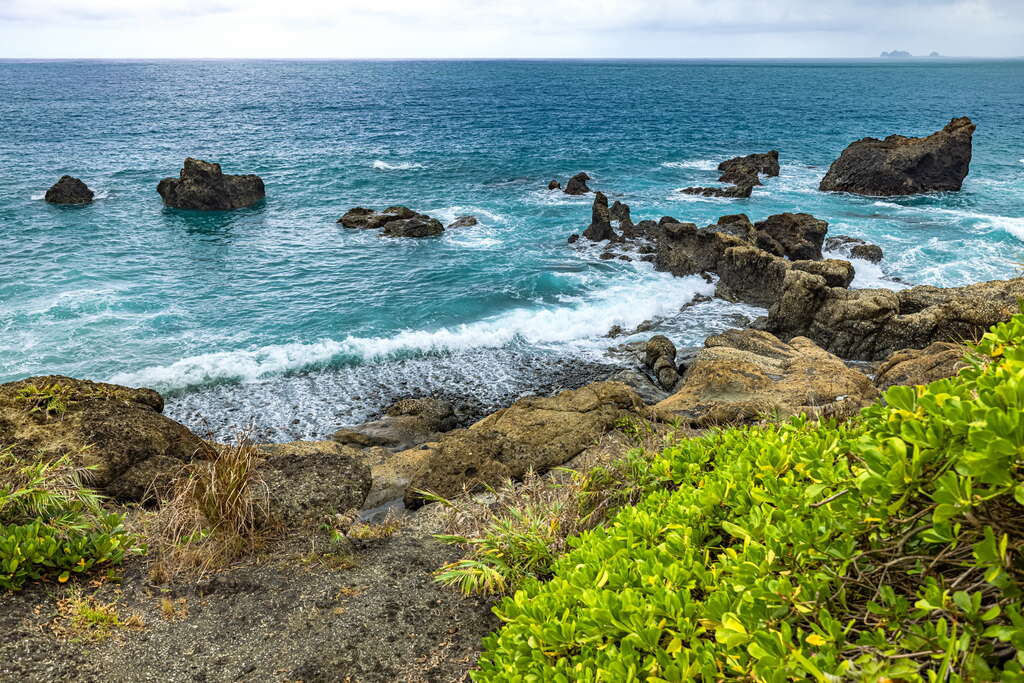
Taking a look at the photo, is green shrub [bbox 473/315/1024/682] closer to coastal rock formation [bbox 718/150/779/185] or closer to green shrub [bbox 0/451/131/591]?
green shrub [bbox 0/451/131/591]

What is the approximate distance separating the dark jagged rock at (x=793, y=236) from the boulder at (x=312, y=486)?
2210cm

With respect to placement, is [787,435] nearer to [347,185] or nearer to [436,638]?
[436,638]

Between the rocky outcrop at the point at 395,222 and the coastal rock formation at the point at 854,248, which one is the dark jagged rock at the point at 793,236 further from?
the rocky outcrop at the point at 395,222

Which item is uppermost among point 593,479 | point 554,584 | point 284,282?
point 554,584

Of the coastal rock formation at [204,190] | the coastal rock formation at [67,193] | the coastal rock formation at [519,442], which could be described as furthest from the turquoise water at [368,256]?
the coastal rock formation at [519,442]

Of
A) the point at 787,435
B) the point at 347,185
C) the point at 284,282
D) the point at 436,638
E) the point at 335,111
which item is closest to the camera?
the point at 787,435

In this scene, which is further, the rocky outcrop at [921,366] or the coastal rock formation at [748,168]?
the coastal rock formation at [748,168]

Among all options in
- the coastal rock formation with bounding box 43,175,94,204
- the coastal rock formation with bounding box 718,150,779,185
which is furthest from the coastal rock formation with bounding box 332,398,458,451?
the coastal rock formation with bounding box 43,175,94,204

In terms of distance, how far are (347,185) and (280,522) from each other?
3663 centimetres

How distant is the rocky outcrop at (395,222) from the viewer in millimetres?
30375

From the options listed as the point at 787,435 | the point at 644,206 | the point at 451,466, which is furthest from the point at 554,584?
the point at 644,206

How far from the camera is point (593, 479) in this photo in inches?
236

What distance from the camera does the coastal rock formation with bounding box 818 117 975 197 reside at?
37.6 m

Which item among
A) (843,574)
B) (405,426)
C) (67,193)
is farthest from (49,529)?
(67,193)
